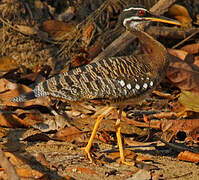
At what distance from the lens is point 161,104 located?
6.62 metres

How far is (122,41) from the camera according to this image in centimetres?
685

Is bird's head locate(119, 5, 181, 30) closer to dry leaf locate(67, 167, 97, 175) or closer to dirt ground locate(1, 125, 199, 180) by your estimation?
dirt ground locate(1, 125, 199, 180)

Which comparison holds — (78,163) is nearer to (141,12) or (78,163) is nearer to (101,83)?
(101,83)

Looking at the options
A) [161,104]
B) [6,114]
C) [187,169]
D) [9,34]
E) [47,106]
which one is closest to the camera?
[187,169]

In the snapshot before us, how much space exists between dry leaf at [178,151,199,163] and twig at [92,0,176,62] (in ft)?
8.17

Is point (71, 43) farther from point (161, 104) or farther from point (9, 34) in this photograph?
point (161, 104)

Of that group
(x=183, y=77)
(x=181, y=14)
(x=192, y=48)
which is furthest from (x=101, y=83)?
(x=181, y=14)

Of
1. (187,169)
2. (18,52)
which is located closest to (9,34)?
(18,52)

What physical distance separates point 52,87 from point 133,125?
1.49m

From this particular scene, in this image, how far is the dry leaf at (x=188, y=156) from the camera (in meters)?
4.72

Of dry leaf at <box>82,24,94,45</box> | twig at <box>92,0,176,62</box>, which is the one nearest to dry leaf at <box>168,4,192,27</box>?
twig at <box>92,0,176,62</box>

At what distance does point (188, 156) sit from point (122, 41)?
2726mm

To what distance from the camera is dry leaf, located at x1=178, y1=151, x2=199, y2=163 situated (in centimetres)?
472

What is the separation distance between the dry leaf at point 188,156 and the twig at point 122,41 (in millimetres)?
2489
